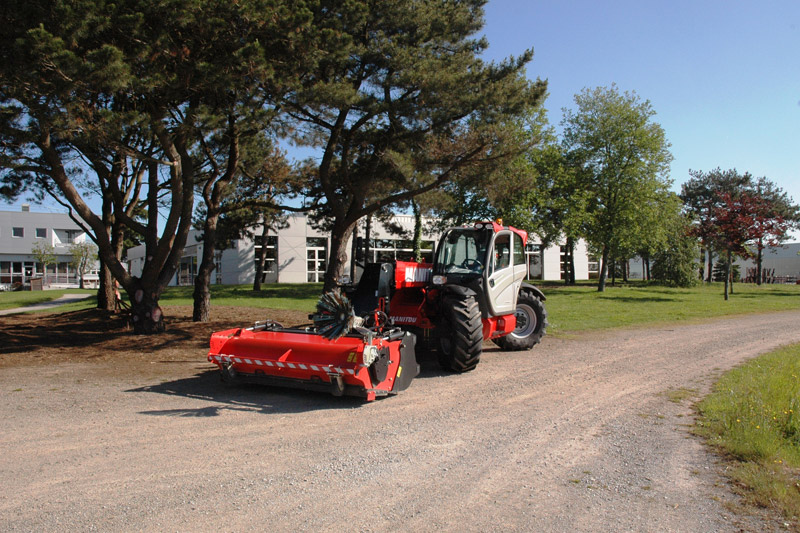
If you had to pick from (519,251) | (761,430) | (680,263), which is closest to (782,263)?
(680,263)

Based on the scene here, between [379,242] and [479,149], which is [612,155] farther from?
[479,149]

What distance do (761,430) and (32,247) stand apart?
62876 millimetres

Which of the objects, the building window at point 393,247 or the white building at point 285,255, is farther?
the white building at point 285,255

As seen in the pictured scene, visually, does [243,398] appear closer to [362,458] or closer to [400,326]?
[362,458]

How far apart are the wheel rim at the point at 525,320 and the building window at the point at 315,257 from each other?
32.3 metres

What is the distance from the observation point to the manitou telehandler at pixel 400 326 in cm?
711

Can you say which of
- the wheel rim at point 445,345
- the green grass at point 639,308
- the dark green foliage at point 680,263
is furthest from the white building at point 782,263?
the wheel rim at point 445,345

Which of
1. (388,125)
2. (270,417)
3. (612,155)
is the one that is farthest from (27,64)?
(612,155)

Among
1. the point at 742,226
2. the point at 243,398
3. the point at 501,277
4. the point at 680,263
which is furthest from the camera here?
the point at 680,263

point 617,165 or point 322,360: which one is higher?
point 617,165

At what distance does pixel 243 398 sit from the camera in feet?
24.3

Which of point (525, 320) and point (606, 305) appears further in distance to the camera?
point (606, 305)

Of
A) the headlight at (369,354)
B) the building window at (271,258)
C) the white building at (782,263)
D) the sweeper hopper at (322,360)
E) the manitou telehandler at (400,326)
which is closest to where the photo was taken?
the headlight at (369,354)

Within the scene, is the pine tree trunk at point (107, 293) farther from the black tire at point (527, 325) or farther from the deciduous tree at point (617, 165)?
the deciduous tree at point (617, 165)
